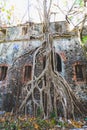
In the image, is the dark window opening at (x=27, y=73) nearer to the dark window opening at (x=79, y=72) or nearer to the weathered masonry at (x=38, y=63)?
the weathered masonry at (x=38, y=63)

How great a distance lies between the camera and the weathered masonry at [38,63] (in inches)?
344

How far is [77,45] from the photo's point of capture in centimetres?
949

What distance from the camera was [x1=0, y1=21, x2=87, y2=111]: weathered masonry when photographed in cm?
873

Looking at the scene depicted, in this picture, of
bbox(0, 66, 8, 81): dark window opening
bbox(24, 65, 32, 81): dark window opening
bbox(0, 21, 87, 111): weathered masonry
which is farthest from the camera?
bbox(0, 66, 8, 81): dark window opening

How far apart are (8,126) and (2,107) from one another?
4.79 m

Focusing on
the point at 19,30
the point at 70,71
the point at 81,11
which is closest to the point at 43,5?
the point at 81,11

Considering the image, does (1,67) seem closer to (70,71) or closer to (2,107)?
(2,107)

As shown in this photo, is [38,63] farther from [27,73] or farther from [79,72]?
[79,72]

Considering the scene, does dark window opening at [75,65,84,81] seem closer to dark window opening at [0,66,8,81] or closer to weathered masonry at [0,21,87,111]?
weathered masonry at [0,21,87,111]

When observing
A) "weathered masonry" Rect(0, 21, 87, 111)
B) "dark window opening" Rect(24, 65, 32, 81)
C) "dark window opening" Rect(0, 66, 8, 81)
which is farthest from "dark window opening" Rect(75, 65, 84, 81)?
"dark window opening" Rect(0, 66, 8, 81)

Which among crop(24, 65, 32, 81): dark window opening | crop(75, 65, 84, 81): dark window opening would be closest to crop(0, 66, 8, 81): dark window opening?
crop(24, 65, 32, 81): dark window opening

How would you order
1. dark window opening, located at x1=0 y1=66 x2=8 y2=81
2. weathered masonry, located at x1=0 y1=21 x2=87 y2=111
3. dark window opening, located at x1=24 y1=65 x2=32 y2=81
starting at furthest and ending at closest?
dark window opening, located at x1=0 y1=66 x2=8 y2=81, dark window opening, located at x1=24 y1=65 x2=32 y2=81, weathered masonry, located at x1=0 y1=21 x2=87 y2=111

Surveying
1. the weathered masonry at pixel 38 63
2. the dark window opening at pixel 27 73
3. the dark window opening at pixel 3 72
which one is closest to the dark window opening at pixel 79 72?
the weathered masonry at pixel 38 63

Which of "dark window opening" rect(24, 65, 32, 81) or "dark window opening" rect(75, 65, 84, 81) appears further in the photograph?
"dark window opening" rect(24, 65, 32, 81)
